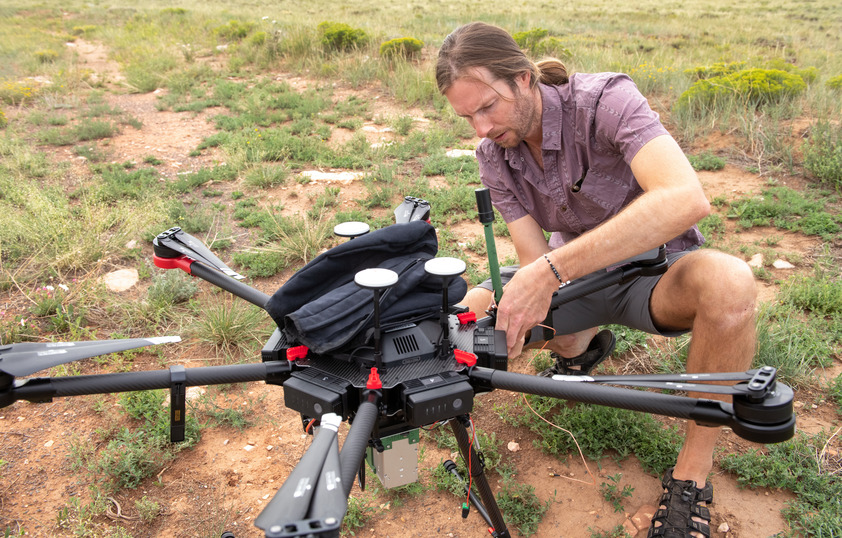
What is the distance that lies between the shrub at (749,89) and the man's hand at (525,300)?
4936 mm

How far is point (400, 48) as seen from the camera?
870cm

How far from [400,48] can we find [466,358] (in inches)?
317

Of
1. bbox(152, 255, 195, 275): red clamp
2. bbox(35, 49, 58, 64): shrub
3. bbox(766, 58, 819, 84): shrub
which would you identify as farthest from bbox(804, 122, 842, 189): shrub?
bbox(35, 49, 58, 64): shrub

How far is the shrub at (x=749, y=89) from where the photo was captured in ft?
19.1

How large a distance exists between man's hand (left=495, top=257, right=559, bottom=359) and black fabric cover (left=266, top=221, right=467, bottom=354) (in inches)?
7.1

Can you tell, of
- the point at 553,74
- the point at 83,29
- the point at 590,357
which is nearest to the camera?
the point at 553,74

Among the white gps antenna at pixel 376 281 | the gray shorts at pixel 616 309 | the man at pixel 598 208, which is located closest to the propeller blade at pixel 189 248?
the white gps antenna at pixel 376 281

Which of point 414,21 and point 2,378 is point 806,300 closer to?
point 2,378

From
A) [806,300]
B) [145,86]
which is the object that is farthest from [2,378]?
[145,86]

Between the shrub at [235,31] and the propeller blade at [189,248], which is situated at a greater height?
the shrub at [235,31]

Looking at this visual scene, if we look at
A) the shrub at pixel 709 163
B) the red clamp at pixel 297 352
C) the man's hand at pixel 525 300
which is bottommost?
the shrub at pixel 709 163

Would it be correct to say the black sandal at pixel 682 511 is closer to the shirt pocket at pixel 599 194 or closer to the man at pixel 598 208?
the man at pixel 598 208

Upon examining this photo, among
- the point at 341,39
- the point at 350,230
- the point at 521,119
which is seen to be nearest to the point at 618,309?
the point at 521,119

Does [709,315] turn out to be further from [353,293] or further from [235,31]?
[235,31]
